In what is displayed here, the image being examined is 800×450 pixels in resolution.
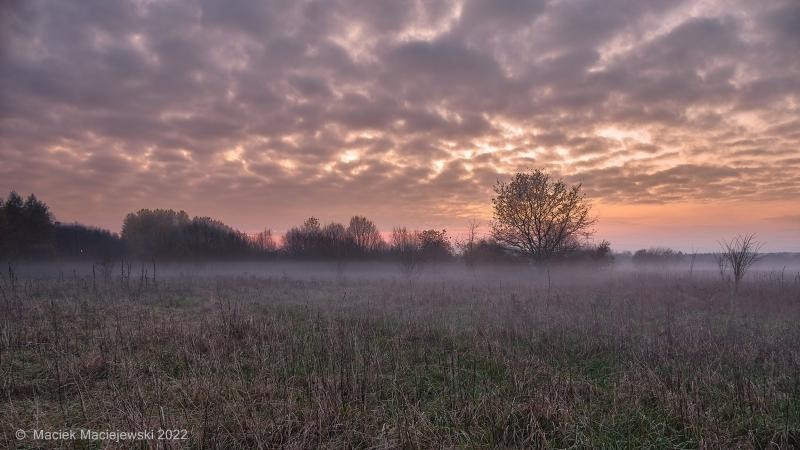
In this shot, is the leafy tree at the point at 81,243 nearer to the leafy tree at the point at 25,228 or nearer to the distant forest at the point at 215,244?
the distant forest at the point at 215,244

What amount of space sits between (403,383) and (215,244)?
5555cm

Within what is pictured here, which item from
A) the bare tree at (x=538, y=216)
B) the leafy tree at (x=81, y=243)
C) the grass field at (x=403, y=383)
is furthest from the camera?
the leafy tree at (x=81, y=243)

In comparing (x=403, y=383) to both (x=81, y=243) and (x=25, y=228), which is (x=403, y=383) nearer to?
(x=25, y=228)

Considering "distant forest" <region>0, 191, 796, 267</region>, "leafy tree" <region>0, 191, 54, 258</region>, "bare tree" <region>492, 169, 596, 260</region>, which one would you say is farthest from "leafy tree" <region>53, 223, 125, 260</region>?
"bare tree" <region>492, 169, 596, 260</region>

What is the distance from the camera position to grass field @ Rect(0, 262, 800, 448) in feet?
14.4

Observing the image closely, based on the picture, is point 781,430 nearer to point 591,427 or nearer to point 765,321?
point 591,427

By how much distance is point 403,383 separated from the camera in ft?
20.1

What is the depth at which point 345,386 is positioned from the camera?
5.45 metres

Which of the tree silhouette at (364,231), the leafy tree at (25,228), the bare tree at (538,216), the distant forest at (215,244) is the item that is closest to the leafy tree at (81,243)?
the distant forest at (215,244)

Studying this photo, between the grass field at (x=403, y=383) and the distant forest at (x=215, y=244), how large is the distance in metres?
18.9

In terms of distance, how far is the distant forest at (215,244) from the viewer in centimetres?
3844

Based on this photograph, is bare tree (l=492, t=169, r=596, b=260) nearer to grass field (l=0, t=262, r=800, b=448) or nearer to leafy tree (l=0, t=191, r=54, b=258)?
A: grass field (l=0, t=262, r=800, b=448)

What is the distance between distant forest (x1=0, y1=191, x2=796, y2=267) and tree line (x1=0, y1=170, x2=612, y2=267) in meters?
0.12

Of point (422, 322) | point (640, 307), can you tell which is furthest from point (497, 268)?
point (422, 322)
